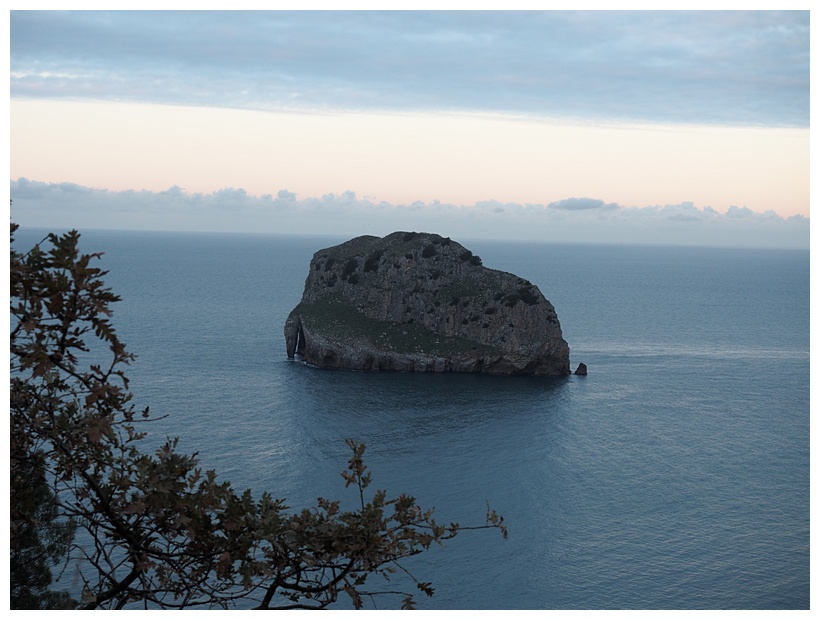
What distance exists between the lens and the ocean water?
2264 inches

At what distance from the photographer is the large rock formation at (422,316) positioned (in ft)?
386

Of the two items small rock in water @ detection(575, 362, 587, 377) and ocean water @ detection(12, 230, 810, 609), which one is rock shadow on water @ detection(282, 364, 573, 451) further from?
small rock in water @ detection(575, 362, 587, 377)

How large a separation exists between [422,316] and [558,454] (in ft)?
149

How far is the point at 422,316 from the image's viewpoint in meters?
125

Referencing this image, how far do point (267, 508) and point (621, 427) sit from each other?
88.6 metres

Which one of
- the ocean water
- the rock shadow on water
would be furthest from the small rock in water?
the rock shadow on water

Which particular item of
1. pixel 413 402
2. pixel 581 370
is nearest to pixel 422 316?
pixel 581 370

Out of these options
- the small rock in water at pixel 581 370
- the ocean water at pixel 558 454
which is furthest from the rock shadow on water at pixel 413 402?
the small rock in water at pixel 581 370

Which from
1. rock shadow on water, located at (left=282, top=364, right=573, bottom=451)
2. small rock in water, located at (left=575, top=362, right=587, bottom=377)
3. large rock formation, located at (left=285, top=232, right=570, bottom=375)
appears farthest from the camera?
small rock in water, located at (left=575, top=362, right=587, bottom=377)

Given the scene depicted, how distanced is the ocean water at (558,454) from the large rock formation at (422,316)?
364 centimetres

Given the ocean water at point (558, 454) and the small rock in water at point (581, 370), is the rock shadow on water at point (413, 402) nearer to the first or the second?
the ocean water at point (558, 454)

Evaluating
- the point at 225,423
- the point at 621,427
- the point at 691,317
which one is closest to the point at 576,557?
the point at 621,427

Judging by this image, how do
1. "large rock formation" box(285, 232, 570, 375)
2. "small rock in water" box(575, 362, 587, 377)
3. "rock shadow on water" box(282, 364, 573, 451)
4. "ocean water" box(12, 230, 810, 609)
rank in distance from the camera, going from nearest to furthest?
"ocean water" box(12, 230, 810, 609) → "rock shadow on water" box(282, 364, 573, 451) → "large rock formation" box(285, 232, 570, 375) → "small rock in water" box(575, 362, 587, 377)

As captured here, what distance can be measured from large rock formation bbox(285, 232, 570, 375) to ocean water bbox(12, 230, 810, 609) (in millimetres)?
3638
